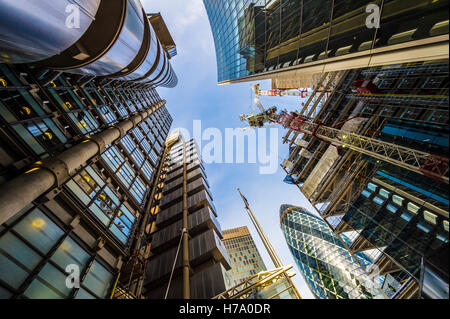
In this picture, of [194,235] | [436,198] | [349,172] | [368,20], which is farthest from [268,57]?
[194,235]

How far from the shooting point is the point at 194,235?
16250 mm

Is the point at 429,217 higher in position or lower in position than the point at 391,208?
lower

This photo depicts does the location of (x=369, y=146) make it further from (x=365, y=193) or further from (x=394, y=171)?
(x=365, y=193)

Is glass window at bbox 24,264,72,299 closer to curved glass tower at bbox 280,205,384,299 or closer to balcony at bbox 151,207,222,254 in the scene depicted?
balcony at bbox 151,207,222,254

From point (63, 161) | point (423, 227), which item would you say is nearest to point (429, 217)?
point (423, 227)

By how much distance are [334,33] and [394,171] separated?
11.6 meters

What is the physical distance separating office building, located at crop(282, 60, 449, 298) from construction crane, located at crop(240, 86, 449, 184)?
6 cm

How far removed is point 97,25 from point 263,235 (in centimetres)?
1801

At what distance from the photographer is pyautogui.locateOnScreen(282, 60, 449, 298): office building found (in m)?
9.41

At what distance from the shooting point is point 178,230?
15945mm
